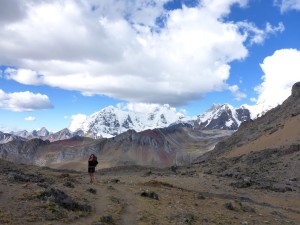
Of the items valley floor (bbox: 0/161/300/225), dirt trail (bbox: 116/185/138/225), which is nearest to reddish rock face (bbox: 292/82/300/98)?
valley floor (bbox: 0/161/300/225)

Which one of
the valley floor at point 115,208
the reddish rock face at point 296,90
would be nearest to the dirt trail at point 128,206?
the valley floor at point 115,208

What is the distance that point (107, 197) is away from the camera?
74.9 ft

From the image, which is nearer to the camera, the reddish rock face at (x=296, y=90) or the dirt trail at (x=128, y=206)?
the dirt trail at (x=128, y=206)

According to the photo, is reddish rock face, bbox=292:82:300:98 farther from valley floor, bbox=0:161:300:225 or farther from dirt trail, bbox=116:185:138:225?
dirt trail, bbox=116:185:138:225

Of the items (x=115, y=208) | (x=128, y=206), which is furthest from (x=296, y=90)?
(x=115, y=208)

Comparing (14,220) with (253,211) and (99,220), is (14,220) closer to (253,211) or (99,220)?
(99,220)

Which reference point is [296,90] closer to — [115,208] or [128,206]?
[128,206]

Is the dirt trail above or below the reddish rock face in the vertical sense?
below

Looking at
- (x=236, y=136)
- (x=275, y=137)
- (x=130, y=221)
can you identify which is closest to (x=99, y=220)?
(x=130, y=221)

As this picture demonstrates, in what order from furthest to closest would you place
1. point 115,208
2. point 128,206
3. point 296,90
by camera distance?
1. point 296,90
2. point 128,206
3. point 115,208

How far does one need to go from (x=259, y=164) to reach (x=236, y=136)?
58790 mm

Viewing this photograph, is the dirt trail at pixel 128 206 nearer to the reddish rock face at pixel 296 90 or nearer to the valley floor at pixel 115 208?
the valley floor at pixel 115 208

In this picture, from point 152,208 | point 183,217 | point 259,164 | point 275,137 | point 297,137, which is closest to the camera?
point 183,217

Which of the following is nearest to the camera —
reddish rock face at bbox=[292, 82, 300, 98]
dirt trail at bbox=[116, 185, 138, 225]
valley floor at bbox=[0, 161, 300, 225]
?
valley floor at bbox=[0, 161, 300, 225]
